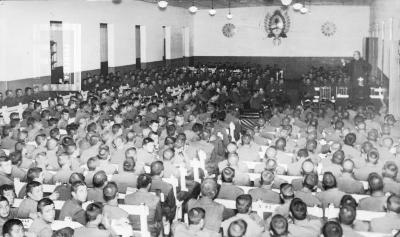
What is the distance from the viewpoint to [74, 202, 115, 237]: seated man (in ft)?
17.4

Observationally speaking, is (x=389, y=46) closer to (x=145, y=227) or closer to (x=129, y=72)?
(x=129, y=72)

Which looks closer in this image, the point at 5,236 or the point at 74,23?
the point at 5,236

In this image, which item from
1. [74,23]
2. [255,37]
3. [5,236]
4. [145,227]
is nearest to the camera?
[5,236]

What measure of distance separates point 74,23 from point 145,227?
1345 cm

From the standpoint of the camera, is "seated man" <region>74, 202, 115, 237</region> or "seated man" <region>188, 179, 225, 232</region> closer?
"seated man" <region>74, 202, 115, 237</region>

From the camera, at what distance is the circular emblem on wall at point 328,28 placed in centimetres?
2702

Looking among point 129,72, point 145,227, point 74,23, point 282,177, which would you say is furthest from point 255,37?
point 145,227

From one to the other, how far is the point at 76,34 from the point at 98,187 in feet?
40.7

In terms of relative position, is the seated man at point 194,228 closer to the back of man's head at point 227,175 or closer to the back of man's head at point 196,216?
the back of man's head at point 196,216

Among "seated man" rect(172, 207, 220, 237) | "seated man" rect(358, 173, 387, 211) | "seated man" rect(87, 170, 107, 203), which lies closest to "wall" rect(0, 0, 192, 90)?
"seated man" rect(87, 170, 107, 203)

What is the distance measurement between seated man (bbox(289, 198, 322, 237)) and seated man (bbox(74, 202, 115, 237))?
1956 millimetres

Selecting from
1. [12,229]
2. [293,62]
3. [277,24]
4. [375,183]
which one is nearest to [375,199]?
[375,183]

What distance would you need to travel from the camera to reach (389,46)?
15.2 metres

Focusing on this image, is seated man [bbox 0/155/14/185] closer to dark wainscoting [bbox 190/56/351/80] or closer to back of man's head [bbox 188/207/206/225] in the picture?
back of man's head [bbox 188/207/206/225]
